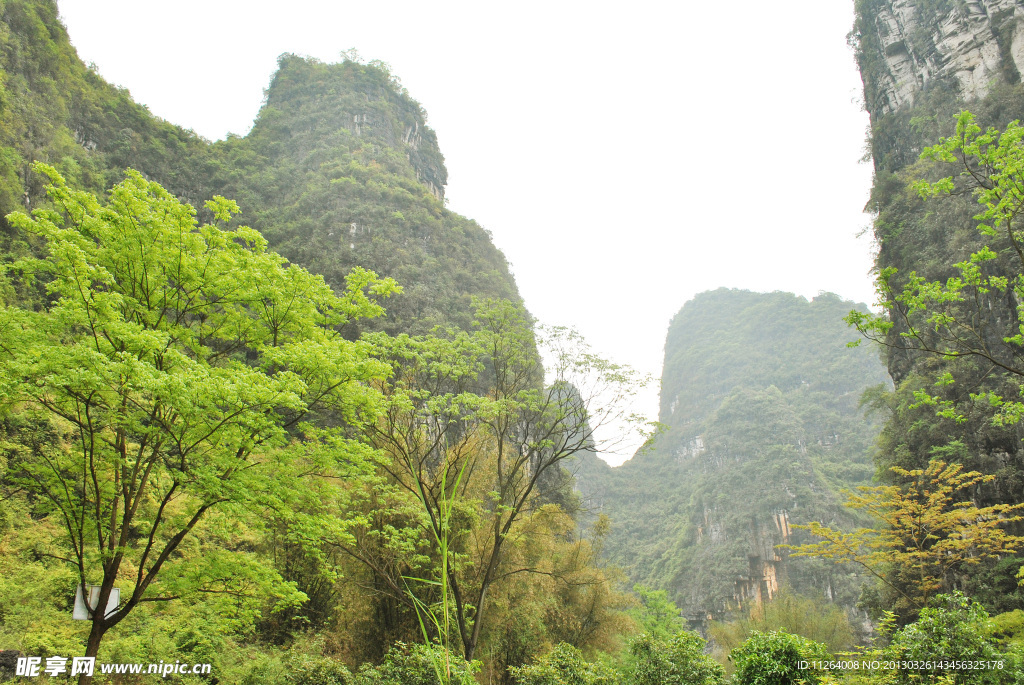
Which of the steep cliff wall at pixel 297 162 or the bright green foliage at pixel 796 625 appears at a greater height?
the steep cliff wall at pixel 297 162

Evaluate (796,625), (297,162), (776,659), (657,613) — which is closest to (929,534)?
(776,659)

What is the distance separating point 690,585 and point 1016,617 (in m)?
42.2

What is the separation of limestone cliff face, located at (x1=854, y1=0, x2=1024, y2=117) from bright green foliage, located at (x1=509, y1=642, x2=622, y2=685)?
2345cm

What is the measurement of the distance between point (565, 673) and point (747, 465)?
5616 cm

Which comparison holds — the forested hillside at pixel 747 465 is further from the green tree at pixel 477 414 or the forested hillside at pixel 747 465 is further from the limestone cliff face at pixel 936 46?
the green tree at pixel 477 414

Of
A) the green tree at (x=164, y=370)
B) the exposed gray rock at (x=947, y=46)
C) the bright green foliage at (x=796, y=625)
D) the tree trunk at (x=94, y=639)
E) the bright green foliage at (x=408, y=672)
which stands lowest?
the bright green foliage at (x=796, y=625)

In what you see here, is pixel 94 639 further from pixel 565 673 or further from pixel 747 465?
pixel 747 465

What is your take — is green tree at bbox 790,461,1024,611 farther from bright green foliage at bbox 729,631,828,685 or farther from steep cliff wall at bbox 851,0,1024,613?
bright green foliage at bbox 729,631,828,685

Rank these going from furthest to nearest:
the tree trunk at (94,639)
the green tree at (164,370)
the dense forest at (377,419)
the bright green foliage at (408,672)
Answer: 1. the bright green foliage at (408,672)
2. the dense forest at (377,419)
3. the tree trunk at (94,639)
4. the green tree at (164,370)

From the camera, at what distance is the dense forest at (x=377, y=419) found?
5.00 m

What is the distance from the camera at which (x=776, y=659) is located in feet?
17.6

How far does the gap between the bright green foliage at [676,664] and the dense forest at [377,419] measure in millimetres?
48

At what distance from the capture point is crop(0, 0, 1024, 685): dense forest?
5000 millimetres

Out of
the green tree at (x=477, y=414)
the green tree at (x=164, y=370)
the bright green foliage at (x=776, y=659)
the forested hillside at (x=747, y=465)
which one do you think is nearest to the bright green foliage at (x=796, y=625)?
the forested hillside at (x=747, y=465)
